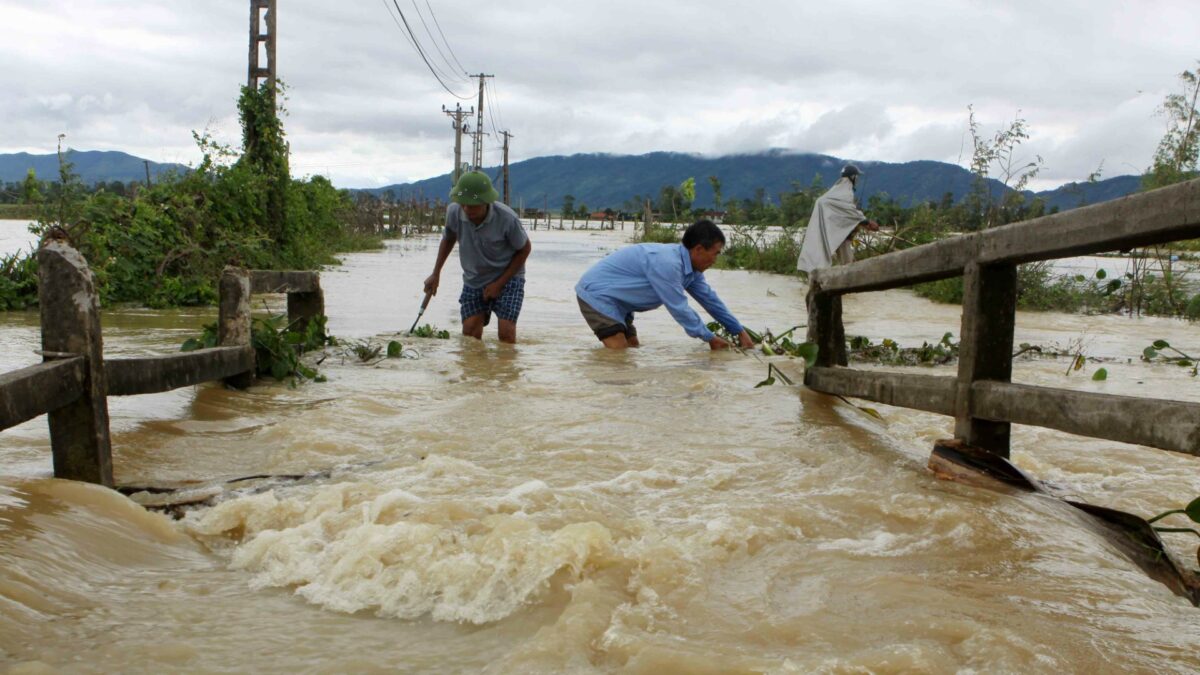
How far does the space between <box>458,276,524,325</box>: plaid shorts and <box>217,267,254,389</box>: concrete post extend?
3012mm

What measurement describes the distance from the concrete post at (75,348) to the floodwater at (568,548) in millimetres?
131

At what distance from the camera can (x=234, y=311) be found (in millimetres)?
5137

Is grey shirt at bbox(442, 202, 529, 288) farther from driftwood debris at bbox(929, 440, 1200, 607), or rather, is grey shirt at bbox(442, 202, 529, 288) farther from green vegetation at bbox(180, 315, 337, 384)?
driftwood debris at bbox(929, 440, 1200, 607)

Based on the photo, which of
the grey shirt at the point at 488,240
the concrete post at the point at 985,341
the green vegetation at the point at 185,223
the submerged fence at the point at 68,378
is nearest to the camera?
the submerged fence at the point at 68,378

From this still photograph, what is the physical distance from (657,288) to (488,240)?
152 cm

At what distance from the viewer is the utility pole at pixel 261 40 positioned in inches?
619

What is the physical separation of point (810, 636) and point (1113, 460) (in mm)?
2778

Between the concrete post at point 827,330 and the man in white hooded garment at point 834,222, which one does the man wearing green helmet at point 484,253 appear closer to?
the concrete post at point 827,330

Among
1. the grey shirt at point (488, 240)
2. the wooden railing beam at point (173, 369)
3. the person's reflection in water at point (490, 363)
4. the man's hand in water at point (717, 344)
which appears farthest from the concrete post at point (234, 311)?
A: the man's hand in water at point (717, 344)

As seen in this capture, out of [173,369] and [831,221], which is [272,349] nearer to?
[173,369]

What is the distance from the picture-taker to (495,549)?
2.56m

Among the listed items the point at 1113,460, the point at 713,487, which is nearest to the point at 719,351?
the point at 1113,460

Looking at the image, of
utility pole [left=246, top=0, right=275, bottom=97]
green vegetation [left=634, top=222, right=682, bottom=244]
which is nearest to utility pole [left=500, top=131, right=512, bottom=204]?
green vegetation [left=634, top=222, right=682, bottom=244]

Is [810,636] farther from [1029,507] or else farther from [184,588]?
[184,588]
